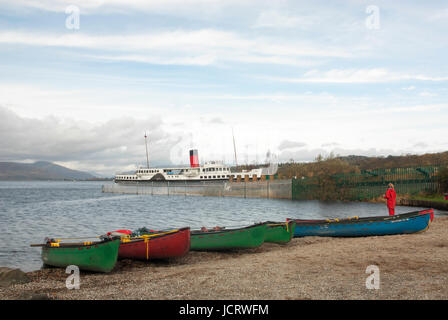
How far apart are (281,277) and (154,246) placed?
16.8 ft

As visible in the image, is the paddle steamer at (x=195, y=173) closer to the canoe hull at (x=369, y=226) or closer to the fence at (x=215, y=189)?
the fence at (x=215, y=189)

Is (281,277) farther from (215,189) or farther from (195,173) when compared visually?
(195,173)

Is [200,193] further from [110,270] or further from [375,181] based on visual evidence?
[110,270]

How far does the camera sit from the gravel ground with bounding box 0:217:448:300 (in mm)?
8234

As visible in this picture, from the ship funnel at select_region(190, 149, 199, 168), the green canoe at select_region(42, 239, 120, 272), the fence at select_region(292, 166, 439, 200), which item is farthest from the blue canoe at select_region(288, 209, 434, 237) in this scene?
the ship funnel at select_region(190, 149, 199, 168)

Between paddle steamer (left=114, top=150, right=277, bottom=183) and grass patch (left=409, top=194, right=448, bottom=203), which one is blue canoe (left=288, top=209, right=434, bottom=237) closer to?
grass patch (left=409, top=194, right=448, bottom=203)

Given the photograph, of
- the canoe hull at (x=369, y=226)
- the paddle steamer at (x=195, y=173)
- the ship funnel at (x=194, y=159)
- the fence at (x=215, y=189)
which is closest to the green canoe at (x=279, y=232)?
the canoe hull at (x=369, y=226)

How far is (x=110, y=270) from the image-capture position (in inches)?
486

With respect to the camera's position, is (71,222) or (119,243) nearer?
(119,243)

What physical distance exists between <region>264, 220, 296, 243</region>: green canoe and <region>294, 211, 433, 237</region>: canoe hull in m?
1.23

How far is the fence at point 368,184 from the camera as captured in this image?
36.3 m

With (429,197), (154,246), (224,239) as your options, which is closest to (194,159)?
(429,197)
